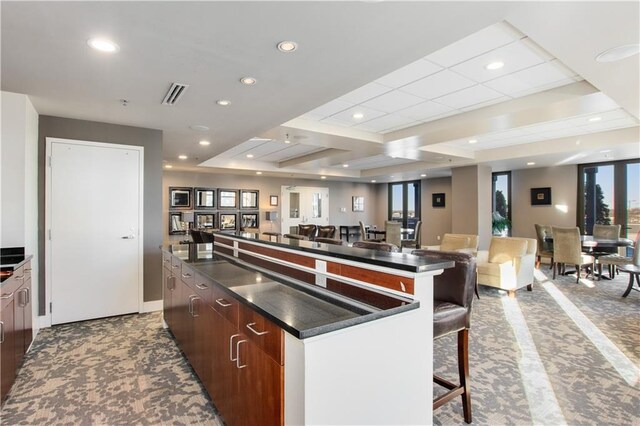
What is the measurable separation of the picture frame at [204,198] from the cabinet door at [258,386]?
8.25 m

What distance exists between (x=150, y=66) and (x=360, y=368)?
8.49 feet

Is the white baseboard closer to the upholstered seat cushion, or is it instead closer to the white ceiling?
the white ceiling

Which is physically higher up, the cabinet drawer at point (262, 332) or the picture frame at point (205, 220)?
the picture frame at point (205, 220)

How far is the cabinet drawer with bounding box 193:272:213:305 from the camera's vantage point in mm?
2160

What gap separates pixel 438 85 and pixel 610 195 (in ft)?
22.8

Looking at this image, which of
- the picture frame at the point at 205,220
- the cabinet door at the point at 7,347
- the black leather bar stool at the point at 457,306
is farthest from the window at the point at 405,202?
the cabinet door at the point at 7,347

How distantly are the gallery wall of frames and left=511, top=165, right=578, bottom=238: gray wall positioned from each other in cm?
754

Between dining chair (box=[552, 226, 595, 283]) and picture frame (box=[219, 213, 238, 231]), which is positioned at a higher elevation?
picture frame (box=[219, 213, 238, 231])

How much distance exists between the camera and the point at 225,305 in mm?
1854

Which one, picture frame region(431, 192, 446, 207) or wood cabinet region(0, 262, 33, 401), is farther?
picture frame region(431, 192, 446, 207)

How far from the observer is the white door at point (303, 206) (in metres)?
10.9

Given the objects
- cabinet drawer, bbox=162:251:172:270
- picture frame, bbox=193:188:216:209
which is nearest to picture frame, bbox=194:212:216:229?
picture frame, bbox=193:188:216:209

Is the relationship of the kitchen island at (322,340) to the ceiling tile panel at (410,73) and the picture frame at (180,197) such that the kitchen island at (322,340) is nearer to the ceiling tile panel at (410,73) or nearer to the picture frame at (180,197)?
the ceiling tile panel at (410,73)

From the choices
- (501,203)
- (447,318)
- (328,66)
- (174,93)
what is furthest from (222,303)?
(501,203)
